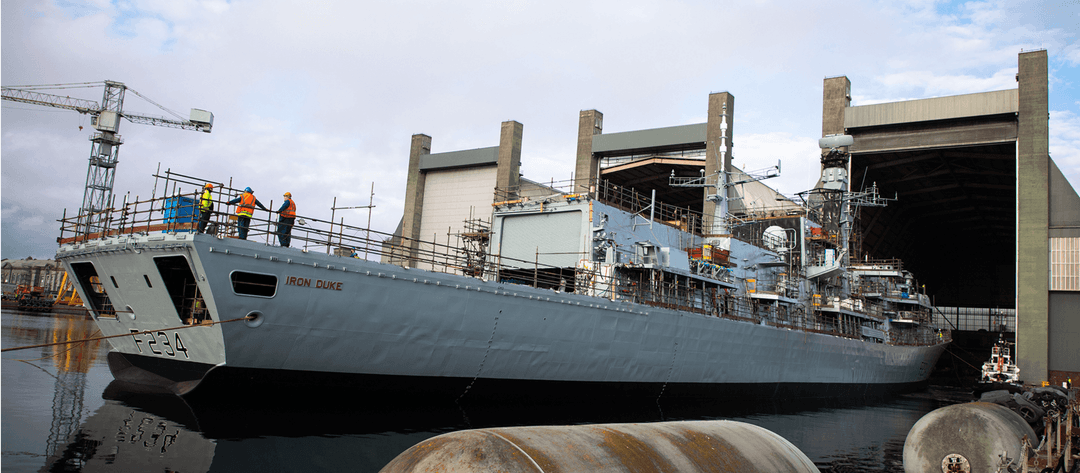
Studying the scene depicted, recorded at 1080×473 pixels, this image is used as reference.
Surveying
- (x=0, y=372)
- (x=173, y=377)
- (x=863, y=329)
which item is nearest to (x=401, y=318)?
(x=173, y=377)

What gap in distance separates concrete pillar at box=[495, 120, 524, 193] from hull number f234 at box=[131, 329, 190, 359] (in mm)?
29781

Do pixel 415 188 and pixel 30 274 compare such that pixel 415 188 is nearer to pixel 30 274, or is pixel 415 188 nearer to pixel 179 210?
pixel 179 210

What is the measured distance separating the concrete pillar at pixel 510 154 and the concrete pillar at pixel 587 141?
13.9 feet

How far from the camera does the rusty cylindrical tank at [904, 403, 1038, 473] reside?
966cm

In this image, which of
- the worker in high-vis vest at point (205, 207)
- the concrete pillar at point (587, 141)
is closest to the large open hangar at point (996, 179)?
the concrete pillar at point (587, 141)

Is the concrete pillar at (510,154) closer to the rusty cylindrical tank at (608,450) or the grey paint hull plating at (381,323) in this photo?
the grey paint hull plating at (381,323)

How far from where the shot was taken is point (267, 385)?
47.8ft

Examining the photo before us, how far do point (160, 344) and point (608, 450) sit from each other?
14.7 metres

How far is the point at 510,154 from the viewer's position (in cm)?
4447

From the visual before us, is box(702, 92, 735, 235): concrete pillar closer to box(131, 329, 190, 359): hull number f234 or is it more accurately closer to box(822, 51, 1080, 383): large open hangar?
box(822, 51, 1080, 383): large open hangar

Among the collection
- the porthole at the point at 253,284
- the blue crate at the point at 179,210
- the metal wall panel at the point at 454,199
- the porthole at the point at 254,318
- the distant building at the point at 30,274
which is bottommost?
the distant building at the point at 30,274

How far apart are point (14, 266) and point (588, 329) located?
146 metres

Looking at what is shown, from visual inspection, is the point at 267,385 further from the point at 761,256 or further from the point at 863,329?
the point at 863,329

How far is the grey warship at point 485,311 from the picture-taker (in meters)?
14.4
